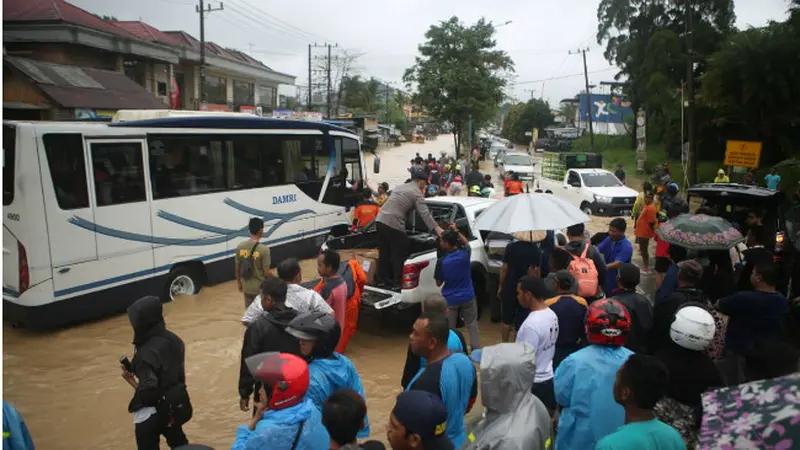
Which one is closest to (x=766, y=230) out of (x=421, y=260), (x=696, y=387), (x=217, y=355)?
(x=421, y=260)

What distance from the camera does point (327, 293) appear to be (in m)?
5.14

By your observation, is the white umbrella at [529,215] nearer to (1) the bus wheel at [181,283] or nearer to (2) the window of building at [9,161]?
(1) the bus wheel at [181,283]

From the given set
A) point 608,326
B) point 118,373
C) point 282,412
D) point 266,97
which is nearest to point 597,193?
point 118,373

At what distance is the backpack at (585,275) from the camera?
18.0 ft

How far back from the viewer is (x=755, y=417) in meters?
1.62

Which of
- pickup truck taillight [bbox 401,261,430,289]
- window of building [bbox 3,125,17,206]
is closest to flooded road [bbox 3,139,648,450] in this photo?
pickup truck taillight [bbox 401,261,430,289]

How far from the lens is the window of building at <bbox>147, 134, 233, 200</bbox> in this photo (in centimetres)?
851

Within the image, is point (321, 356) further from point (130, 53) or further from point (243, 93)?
point (243, 93)

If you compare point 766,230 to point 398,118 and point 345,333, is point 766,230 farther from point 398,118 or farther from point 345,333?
point 398,118

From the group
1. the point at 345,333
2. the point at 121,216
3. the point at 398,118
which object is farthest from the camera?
the point at 398,118

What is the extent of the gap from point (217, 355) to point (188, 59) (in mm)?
24702

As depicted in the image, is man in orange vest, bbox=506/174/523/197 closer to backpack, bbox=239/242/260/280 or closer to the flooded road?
the flooded road

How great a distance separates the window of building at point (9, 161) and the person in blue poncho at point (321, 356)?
18.6ft

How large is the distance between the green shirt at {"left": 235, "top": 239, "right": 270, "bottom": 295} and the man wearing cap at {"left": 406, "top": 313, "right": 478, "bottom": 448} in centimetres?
366
